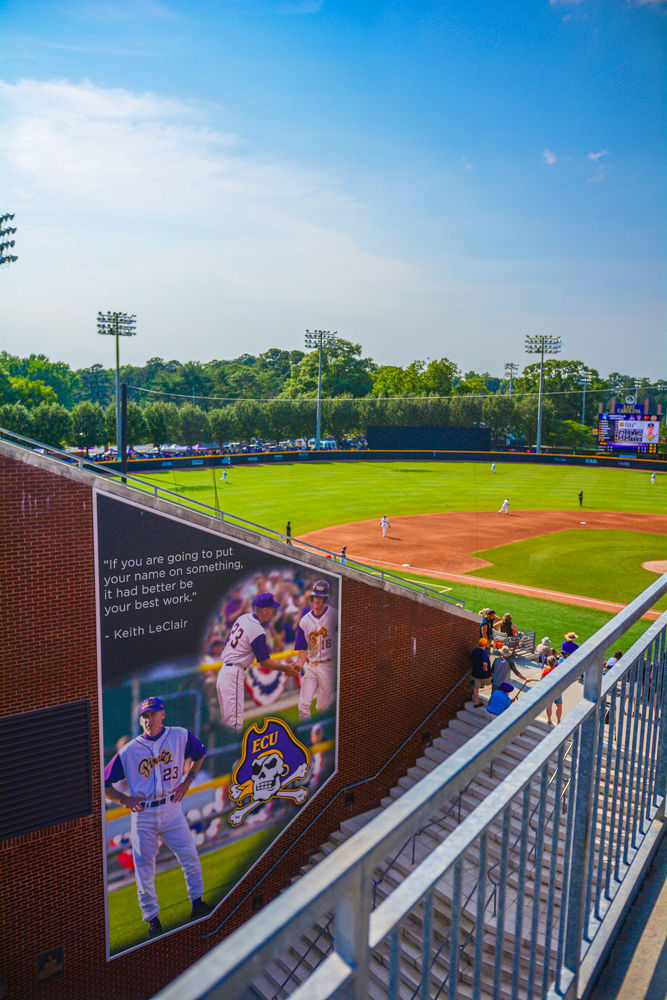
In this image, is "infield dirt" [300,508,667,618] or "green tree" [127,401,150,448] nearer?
"infield dirt" [300,508,667,618]

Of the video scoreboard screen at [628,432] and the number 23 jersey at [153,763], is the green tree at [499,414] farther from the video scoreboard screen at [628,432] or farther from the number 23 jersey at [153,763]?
the number 23 jersey at [153,763]

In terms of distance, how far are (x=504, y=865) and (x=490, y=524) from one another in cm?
3973

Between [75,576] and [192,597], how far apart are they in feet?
6.43

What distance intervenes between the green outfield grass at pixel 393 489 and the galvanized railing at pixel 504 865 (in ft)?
115

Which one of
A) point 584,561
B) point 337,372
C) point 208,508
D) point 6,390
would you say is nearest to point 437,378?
point 337,372

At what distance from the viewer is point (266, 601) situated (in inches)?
504

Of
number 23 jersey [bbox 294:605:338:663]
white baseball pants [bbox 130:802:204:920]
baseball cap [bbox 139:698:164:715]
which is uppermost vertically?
number 23 jersey [bbox 294:605:338:663]

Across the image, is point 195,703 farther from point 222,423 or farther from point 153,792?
point 222,423

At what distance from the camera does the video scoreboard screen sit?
6275 cm

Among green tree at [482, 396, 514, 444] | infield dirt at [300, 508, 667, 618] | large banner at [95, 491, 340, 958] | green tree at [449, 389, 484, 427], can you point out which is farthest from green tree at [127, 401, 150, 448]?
large banner at [95, 491, 340, 958]

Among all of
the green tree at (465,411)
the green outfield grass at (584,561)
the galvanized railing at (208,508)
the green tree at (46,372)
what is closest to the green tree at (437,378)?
the green tree at (465,411)

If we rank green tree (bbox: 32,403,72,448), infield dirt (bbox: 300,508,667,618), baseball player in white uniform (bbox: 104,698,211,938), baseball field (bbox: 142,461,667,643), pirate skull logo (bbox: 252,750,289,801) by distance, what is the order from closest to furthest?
baseball player in white uniform (bbox: 104,698,211,938) → pirate skull logo (bbox: 252,750,289,801) → baseball field (bbox: 142,461,667,643) → infield dirt (bbox: 300,508,667,618) → green tree (bbox: 32,403,72,448)

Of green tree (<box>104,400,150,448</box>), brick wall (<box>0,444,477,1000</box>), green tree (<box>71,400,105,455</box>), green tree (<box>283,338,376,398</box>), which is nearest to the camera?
brick wall (<box>0,444,477,1000</box>)

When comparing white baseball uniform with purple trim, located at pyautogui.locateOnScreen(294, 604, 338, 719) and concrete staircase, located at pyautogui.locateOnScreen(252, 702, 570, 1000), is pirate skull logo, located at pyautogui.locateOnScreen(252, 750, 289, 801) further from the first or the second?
concrete staircase, located at pyautogui.locateOnScreen(252, 702, 570, 1000)
